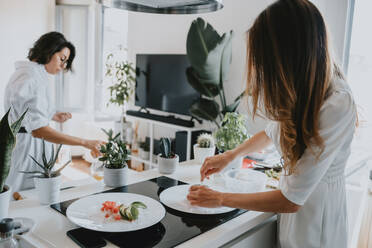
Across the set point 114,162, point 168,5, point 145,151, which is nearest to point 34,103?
point 114,162

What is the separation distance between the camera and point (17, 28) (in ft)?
14.3

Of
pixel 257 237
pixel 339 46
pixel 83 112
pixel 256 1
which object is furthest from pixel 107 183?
pixel 83 112

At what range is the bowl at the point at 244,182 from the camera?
4.03 feet

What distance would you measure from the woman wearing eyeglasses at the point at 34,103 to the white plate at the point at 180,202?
584 mm

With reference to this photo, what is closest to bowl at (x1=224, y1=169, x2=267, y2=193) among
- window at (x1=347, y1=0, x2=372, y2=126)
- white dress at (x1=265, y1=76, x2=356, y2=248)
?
white dress at (x1=265, y1=76, x2=356, y2=248)

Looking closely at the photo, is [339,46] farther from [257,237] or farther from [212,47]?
[257,237]

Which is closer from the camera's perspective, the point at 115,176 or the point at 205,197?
the point at 205,197

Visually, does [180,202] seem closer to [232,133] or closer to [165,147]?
[165,147]

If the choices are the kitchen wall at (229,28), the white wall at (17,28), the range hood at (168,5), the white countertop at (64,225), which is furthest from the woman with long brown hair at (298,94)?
the white wall at (17,28)

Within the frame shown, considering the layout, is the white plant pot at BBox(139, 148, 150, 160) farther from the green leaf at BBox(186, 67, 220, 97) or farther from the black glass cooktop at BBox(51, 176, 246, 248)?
the black glass cooktop at BBox(51, 176, 246, 248)

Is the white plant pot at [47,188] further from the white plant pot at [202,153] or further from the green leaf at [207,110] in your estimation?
the green leaf at [207,110]

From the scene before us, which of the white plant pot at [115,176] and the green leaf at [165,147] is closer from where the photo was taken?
the white plant pot at [115,176]

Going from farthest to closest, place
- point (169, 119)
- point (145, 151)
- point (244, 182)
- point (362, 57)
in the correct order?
point (145, 151) → point (169, 119) → point (362, 57) → point (244, 182)

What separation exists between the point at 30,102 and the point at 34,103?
0.02 m
